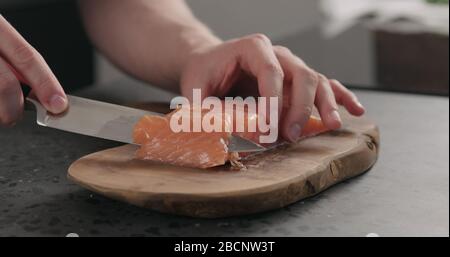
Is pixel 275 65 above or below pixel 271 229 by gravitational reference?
above

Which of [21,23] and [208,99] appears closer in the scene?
[208,99]

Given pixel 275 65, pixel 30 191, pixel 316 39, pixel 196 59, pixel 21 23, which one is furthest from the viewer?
pixel 316 39

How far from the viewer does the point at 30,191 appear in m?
0.93

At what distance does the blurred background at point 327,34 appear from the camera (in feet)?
5.97

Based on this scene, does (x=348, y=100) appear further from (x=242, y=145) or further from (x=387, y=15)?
(x=387, y=15)

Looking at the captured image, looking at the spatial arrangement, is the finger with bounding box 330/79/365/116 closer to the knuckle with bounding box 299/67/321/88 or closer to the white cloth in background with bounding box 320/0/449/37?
the knuckle with bounding box 299/67/321/88

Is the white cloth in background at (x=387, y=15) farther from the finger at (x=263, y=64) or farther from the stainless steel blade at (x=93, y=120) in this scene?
the stainless steel blade at (x=93, y=120)

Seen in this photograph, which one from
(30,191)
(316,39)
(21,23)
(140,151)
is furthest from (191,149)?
(316,39)

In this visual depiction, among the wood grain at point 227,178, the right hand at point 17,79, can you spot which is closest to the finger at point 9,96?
the right hand at point 17,79

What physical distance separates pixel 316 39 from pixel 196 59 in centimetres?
147

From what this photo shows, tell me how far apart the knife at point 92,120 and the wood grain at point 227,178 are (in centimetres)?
3

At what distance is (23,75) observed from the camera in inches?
40.4
